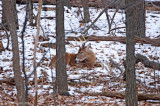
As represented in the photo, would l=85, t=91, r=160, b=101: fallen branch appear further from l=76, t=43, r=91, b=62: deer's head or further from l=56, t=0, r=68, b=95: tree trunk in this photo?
l=76, t=43, r=91, b=62: deer's head

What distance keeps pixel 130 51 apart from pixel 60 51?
8.23 ft

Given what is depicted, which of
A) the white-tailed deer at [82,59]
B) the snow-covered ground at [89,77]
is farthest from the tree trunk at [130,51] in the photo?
the white-tailed deer at [82,59]

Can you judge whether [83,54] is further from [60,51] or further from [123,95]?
[123,95]

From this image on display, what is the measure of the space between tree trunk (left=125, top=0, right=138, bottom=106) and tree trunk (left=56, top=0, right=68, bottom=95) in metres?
2.19

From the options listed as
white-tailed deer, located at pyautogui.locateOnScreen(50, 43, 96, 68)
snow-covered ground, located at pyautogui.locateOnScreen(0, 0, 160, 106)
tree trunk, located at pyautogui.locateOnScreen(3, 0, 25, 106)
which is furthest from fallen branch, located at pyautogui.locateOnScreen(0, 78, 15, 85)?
tree trunk, located at pyautogui.locateOnScreen(3, 0, 25, 106)

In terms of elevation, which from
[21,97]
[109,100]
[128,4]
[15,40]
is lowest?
[109,100]

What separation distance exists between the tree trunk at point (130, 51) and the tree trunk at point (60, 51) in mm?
2191

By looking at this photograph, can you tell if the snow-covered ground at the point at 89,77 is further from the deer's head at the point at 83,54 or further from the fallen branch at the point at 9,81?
the deer's head at the point at 83,54

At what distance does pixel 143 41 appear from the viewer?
14453 millimetres

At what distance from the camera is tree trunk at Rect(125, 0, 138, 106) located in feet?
21.6

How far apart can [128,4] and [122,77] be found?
4.09 meters

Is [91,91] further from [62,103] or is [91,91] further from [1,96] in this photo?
[1,96]

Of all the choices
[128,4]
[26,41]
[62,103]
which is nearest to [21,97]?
[62,103]

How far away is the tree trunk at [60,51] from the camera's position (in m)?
8.38
